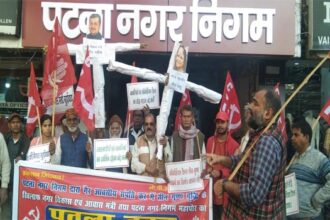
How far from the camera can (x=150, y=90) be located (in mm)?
6480

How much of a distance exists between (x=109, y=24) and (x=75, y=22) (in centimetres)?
49

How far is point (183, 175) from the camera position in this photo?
5.34 meters

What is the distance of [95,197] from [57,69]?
1756mm

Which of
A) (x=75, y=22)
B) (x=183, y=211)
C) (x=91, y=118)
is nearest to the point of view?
(x=183, y=211)

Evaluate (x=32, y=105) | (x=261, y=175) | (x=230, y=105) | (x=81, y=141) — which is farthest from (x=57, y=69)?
(x=261, y=175)

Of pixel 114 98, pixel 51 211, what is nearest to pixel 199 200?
pixel 51 211

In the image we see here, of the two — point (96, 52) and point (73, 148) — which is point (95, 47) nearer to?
point (96, 52)

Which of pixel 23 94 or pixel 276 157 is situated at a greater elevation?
pixel 23 94

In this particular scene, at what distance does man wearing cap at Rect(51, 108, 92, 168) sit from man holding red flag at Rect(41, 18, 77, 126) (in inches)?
13.6

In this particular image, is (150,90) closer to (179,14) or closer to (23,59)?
(179,14)

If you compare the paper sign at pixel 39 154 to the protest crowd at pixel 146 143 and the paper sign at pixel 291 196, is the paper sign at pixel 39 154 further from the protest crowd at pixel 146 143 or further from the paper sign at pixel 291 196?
the paper sign at pixel 291 196

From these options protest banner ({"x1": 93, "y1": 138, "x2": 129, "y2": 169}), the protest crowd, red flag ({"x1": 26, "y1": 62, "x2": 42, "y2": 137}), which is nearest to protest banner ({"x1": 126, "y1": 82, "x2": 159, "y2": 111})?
the protest crowd

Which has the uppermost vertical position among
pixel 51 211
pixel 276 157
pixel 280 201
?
pixel 276 157

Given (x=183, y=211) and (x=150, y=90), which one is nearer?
(x=183, y=211)
